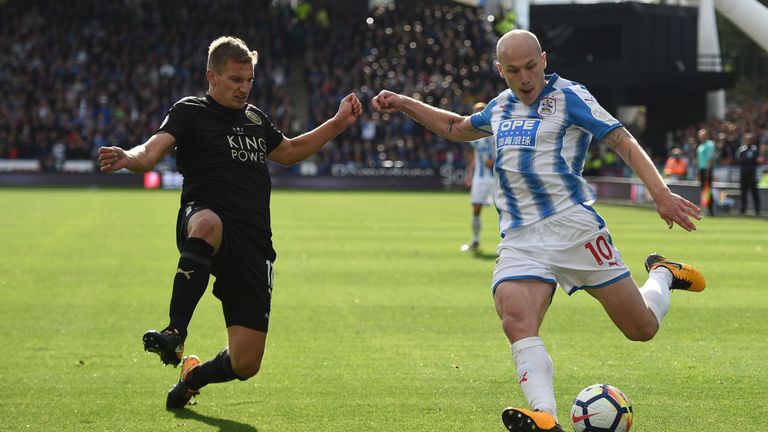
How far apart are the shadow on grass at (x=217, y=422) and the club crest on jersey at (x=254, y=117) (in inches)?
67.8

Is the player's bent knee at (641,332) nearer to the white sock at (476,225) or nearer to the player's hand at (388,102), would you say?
the player's hand at (388,102)

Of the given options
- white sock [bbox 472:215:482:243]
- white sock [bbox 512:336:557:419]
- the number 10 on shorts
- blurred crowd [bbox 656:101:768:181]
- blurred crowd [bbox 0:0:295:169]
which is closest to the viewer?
white sock [bbox 512:336:557:419]

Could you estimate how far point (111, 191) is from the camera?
127ft

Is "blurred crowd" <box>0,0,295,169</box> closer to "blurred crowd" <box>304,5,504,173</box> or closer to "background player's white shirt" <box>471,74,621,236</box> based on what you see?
"blurred crowd" <box>304,5,504,173</box>

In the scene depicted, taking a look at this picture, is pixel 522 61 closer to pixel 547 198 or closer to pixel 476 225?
pixel 547 198

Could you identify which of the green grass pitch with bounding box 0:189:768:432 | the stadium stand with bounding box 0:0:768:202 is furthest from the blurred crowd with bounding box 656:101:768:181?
the green grass pitch with bounding box 0:189:768:432

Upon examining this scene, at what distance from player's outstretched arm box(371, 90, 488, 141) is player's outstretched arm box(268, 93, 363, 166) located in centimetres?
18

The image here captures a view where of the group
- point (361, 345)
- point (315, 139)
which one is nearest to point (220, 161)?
point (315, 139)

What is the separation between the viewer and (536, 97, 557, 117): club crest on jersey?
609 cm

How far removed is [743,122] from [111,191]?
22.0 m

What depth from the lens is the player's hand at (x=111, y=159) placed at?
19.3ft

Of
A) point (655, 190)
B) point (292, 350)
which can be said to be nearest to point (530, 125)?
point (655, 190)

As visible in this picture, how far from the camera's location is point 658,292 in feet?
21.9

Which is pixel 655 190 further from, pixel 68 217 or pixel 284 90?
pixel 284 90
